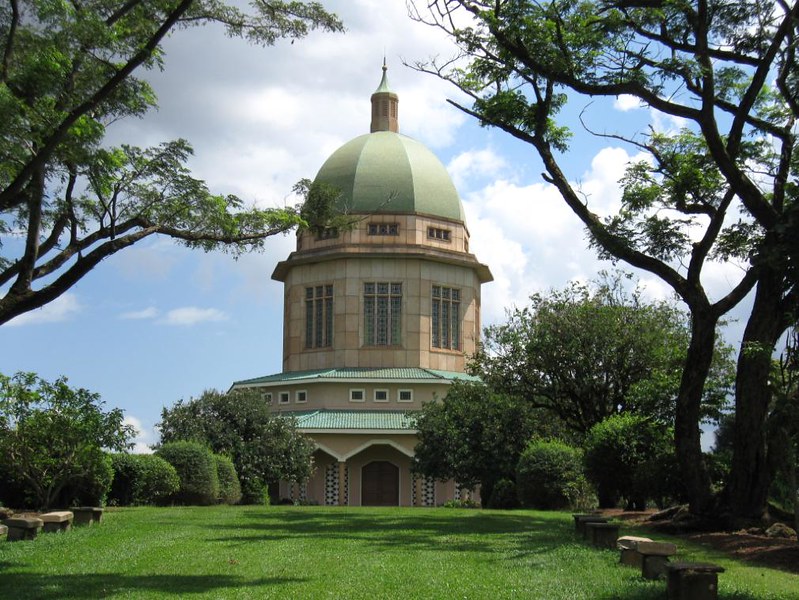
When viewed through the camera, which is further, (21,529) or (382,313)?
(382,313)

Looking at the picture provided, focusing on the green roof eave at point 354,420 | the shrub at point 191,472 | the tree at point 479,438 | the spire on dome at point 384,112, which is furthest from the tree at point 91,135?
the spire on dome at point 384,112

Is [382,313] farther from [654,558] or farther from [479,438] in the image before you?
[654,558]

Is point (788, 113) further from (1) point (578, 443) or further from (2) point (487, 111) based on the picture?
(1) point (578, 443)

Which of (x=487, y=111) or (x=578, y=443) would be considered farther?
(x=578, y=443)

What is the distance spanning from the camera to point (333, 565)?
12586mm

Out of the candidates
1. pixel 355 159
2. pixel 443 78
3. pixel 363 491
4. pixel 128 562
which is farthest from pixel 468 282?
pixel 128 562

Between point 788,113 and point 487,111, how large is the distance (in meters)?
5.76

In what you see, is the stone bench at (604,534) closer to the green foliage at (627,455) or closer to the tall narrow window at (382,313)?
the green foliage at (627,455)

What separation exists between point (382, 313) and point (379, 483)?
9241mm

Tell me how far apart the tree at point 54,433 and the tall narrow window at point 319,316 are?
34267mm

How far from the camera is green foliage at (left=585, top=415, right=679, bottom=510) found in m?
22.4

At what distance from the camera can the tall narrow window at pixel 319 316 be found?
55.5 m

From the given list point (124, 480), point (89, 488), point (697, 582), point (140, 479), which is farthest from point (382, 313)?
point (697, 582)

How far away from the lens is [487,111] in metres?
20.0
